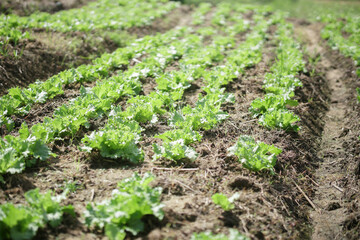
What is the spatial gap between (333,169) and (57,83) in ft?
17.3

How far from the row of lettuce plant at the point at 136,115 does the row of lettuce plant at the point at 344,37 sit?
14.9ft

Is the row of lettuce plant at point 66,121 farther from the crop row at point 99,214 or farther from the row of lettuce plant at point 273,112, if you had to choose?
the row of lettuce plant at point 273,112

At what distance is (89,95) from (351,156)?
180 inches

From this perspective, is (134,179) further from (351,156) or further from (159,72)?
(159,72)

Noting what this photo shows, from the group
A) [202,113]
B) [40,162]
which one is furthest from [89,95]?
[202,113]

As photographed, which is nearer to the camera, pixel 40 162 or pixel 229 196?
pixel 229 196

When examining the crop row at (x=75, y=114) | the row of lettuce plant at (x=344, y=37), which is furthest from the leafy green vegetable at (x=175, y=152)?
the row of lettuce plant at (x=344, y=37)

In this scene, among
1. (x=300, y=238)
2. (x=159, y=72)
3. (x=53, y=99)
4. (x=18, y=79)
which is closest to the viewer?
(x=300, y=238)

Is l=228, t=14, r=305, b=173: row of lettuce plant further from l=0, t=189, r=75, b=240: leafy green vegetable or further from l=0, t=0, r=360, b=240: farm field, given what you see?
l=0, t=189, r=75, b=240: leafy green vegetable

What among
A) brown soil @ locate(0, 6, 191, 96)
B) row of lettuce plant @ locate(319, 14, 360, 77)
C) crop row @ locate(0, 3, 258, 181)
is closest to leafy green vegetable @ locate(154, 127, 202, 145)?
crop row @ locate(0, 3, 258, 181)

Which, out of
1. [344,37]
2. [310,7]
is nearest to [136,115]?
[344,37]

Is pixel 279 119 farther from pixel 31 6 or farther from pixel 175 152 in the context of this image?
pixel 31 6

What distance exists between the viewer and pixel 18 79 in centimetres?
695

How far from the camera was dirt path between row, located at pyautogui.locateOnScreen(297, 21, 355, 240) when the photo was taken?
4164 mm
